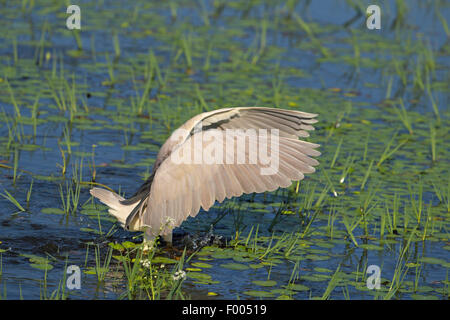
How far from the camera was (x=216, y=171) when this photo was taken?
16.2 feet

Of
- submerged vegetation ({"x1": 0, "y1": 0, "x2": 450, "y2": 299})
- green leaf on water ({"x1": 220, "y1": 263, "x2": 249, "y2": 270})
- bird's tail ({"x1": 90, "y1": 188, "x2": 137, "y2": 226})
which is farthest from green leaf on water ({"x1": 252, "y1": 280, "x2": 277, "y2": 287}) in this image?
bird's tail ({"x1": 90, "y1": 188, "x2": 137, "y2": 226})

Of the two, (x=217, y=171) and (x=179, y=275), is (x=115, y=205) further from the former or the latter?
(x=179, y=275)

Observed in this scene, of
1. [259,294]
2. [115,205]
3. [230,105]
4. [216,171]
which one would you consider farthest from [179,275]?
[230,105]

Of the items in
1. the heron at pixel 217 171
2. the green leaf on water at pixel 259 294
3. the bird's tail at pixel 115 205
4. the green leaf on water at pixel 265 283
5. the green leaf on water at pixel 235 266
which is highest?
the heron at pixel 217 171

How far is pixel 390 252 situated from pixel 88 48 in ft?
16.4

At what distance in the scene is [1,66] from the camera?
850 cm

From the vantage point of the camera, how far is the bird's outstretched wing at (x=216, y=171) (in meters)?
4.90

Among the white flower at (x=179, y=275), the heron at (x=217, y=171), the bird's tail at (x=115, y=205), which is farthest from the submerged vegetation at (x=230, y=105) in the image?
the heron at (x=217, y=171)

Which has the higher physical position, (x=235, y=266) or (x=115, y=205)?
(x=115, y=205)

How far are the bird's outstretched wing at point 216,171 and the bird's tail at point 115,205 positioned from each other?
312mm

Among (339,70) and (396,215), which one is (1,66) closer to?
(339,70)

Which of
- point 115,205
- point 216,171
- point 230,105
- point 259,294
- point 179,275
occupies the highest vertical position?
point 230,105

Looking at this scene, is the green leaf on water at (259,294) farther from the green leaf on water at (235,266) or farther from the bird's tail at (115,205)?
the bird's tail at (115,205)

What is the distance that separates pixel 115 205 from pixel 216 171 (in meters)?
0.81
